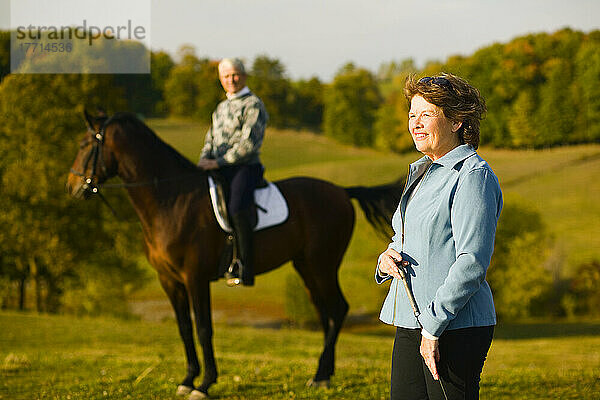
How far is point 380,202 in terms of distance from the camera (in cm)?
705

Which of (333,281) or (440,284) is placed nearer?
(440,284)

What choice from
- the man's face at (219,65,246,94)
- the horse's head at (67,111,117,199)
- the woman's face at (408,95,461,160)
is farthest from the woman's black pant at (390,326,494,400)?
the horse's head at (67,111,117,199)

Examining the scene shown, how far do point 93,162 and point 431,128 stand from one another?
4.57 metres

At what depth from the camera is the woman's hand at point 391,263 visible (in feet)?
8.02

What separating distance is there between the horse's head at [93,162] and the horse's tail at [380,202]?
2807 millimetres

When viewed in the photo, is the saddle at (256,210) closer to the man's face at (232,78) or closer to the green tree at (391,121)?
the man's face at (232,78)

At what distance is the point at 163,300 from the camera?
20.0 metres

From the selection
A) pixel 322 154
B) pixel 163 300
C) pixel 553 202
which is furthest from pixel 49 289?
pixel 553 202

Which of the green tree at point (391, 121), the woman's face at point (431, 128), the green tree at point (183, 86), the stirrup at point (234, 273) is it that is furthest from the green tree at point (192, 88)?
the woman's face at point (431, 128)

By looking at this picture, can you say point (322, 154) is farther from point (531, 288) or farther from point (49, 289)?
point (49, 289)

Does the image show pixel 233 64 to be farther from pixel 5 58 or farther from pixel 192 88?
pixel 192 88

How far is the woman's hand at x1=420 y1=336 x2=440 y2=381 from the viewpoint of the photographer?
2.29m

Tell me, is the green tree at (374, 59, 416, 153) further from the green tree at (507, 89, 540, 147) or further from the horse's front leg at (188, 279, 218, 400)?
the horse's front leg at (188, 279, 218, 400)

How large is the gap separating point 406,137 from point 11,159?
12.4 metres
